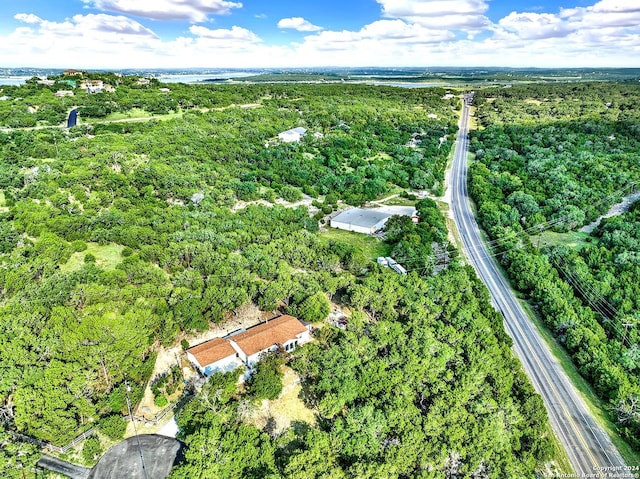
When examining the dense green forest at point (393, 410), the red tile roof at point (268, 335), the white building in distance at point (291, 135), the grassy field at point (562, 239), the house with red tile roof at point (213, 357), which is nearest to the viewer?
the dense green forest at point (393, 410)

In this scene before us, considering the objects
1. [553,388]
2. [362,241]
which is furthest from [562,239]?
[553,388]

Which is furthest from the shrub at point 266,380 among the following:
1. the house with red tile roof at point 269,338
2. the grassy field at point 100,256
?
the grassy field at point 100,256

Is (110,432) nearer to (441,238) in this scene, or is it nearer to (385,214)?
(441,238)

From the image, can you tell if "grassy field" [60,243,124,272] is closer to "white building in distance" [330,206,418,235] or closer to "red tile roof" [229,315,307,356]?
"red tile roof" [229,315,307,356]

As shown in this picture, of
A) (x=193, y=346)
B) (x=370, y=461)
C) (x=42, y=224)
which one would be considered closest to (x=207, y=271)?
(x=193, y=346)

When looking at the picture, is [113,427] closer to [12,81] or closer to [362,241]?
[362,241]

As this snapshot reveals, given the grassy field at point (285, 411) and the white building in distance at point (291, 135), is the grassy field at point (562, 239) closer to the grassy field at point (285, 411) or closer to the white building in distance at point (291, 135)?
the grassy field at point (285, 411)
